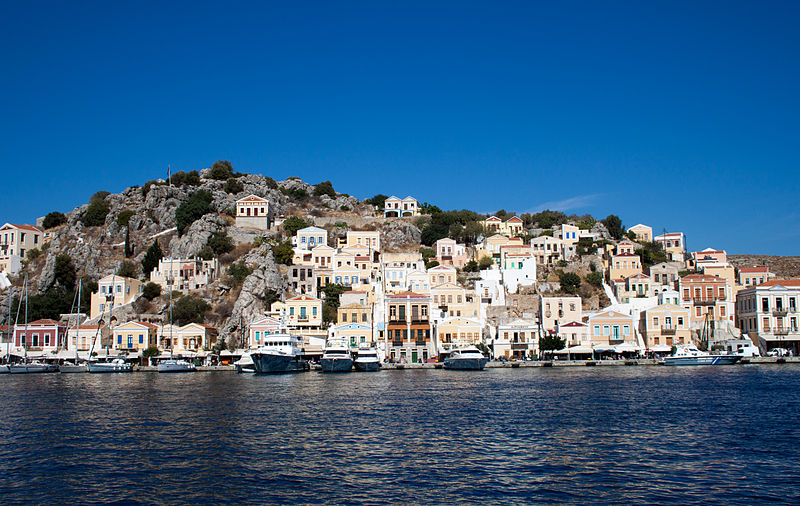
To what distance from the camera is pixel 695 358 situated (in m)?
66.2

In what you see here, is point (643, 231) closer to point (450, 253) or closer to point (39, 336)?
point (450, 253)

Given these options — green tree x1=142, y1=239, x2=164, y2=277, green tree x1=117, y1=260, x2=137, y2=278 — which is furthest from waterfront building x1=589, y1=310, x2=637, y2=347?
green tree x1=117, y1=260, x2=137, y2=278

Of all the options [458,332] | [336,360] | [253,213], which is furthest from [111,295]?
[458,332]

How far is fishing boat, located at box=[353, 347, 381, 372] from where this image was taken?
2549 inches

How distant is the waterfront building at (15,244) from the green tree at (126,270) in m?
17.7

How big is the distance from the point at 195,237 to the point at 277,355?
32.8 m

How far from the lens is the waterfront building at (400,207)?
113062 millimetres

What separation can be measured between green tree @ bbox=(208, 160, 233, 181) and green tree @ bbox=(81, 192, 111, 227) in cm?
1883

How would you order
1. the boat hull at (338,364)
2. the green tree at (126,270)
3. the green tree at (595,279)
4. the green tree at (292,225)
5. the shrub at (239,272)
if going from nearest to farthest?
the boat hull at (338,364)
the shrub at (239,272)
the green tree at (595,279)
the green tree at (126,270)
the green tree at (292,225)

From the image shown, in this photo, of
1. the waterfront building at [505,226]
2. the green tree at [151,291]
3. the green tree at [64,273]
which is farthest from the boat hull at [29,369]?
the waterfront building at [505,226]

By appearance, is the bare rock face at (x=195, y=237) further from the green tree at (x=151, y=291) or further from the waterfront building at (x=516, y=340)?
the waterfront building at (x=516, y=340)

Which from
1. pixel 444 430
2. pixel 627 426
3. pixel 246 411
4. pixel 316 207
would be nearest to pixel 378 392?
pixel 246 411

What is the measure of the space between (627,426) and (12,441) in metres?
24.7

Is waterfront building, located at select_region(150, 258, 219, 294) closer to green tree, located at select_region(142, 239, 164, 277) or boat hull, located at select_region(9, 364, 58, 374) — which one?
green tree, located at select_region(142, 239, 164, 277)
